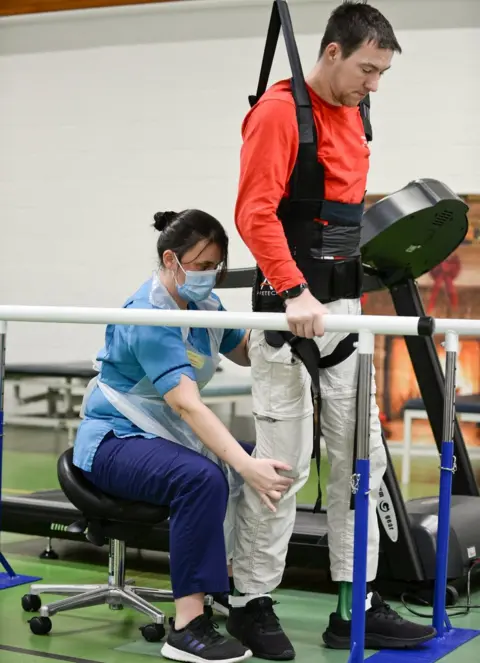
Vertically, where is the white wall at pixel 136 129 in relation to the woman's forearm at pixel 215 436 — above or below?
above

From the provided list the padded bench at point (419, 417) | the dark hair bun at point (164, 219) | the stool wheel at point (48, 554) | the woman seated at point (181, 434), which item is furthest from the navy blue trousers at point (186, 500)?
the padded bench at point (419, 417)

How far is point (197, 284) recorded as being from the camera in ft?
9.18

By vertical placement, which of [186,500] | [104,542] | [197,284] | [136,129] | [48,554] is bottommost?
[48,554]

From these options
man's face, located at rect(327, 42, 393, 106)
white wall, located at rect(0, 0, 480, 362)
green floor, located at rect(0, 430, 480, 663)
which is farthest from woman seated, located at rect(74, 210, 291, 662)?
white wall, located at rect(0, 0, 480, 362)

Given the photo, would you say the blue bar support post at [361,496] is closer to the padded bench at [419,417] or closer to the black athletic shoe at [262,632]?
the black athletic shoe at [262,632]

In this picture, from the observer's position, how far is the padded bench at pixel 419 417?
6.08 metres

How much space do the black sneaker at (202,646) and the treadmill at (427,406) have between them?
39 centimetres

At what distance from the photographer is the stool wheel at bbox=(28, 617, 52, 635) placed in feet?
9.72

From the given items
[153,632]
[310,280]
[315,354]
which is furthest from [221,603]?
[310,280]

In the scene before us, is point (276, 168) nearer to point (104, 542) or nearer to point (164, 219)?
point (164, 219)

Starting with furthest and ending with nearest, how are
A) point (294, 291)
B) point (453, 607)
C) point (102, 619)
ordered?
point (453, 607) → point (102, 619) → point (294, 291)

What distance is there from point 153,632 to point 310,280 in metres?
1.09

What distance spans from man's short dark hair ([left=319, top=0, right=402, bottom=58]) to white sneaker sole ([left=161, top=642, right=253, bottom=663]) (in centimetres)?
153

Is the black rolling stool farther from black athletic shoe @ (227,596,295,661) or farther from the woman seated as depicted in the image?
black athletic shoe @ (227,596,295,661)
